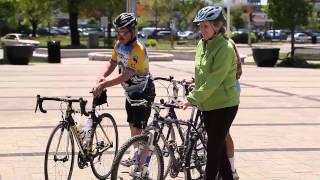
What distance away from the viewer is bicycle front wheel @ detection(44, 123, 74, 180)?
5789mm

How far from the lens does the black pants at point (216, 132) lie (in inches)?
202

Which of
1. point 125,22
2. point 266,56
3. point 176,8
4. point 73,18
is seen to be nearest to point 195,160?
point 125,22

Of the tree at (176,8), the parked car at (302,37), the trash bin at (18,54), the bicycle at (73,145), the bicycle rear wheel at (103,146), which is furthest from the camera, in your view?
the tree at (176,8)

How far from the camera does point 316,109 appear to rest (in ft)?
40.8

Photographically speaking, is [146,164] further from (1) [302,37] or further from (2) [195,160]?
(1) [302,37]

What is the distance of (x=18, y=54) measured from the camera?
26.0 metres

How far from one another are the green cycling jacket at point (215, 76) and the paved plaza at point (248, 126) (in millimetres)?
1828

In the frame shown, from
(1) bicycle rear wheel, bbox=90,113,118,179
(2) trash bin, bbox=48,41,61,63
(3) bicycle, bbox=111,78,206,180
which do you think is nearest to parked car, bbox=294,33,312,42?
(2) trash bin, bbox=48,41,61,63

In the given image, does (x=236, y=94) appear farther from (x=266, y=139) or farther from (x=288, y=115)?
(x=288, y=115)

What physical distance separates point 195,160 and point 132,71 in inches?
42.2

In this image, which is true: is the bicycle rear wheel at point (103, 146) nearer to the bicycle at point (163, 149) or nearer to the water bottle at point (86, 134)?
the water bottle at point (86, 134)

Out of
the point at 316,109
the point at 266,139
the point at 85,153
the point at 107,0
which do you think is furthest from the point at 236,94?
the point at 107,0

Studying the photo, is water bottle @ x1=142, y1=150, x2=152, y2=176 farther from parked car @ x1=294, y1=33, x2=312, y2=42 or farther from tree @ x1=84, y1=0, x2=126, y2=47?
parked car @ x1=294, y1=33, x2=312, y2=42

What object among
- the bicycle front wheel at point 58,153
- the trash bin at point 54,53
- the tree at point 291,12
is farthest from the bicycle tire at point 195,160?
the tree at point 291,12
